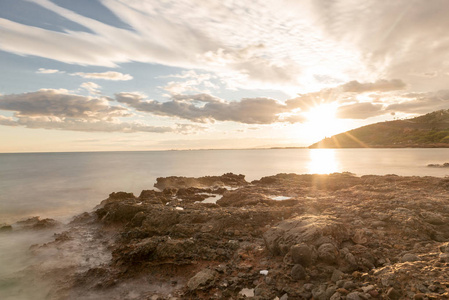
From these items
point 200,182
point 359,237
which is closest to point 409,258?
point 359,237

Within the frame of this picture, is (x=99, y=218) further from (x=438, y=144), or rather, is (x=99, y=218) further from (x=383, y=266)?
(x=438, y=144)

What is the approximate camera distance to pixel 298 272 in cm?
973

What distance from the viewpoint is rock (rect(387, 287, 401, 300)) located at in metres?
7.47

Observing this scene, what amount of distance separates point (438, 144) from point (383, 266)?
740 ft

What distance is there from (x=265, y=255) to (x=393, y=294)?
5.61m

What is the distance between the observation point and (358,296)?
299 inches

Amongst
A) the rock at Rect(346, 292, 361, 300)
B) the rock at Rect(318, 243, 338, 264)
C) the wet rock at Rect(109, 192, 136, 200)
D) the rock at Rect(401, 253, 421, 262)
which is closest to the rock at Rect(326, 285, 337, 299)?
the rock at Rect(346, 292, 361, 300)

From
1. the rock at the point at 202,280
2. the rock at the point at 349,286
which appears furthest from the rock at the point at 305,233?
the rock at the point at 202,280

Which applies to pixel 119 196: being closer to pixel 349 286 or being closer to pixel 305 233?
pixel 305 233

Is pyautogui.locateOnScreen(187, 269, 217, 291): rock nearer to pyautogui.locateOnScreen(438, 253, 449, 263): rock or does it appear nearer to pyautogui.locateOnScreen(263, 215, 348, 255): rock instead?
pyautogui.locateOnScreen(263, 215, 348, 255): rock

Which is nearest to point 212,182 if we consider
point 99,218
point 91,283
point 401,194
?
point 99,218

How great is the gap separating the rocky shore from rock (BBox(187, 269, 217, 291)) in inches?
1.7

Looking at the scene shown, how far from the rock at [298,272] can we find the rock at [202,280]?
335 centimetres

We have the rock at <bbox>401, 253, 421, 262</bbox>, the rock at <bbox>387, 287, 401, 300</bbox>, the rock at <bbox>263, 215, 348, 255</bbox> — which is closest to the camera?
the rock at <bbox>387, 287, 401, 300</bbox>
